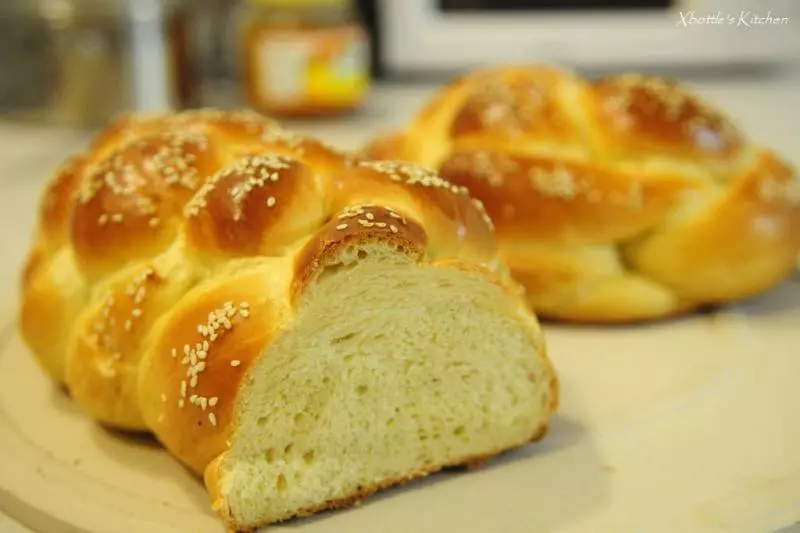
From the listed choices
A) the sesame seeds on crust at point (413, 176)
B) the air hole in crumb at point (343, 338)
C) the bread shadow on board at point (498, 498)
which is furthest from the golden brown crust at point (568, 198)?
the air hole in crumb at point (343, 338)

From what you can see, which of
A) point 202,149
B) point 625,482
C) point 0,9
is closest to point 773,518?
point 625,482

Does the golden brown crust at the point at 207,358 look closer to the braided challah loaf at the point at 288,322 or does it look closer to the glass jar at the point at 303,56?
the braided challah loaf at the point at 288,322

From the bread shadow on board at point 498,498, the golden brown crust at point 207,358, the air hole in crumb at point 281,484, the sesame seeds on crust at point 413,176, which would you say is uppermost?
the sesame seeds on crust at point 413,176

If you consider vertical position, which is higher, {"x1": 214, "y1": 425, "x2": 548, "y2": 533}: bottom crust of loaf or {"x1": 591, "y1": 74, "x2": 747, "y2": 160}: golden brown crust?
{"x1": 591, "y1": 74, "x2": 747, "y2": 160}: golden brown crust

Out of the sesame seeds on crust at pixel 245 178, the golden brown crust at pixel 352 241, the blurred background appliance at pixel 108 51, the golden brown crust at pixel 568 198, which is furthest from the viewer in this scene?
the blurred background appliance at pixel 108 51

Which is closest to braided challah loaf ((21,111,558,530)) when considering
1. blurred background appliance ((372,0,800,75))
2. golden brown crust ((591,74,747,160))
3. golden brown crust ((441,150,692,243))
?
golden brown crust ((441,150,692,243))

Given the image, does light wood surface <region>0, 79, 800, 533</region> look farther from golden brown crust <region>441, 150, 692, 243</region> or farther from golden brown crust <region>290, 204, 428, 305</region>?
golden brown crust <region>290, 204, 428, 305</region>

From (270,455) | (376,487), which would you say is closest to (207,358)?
(270,455)
